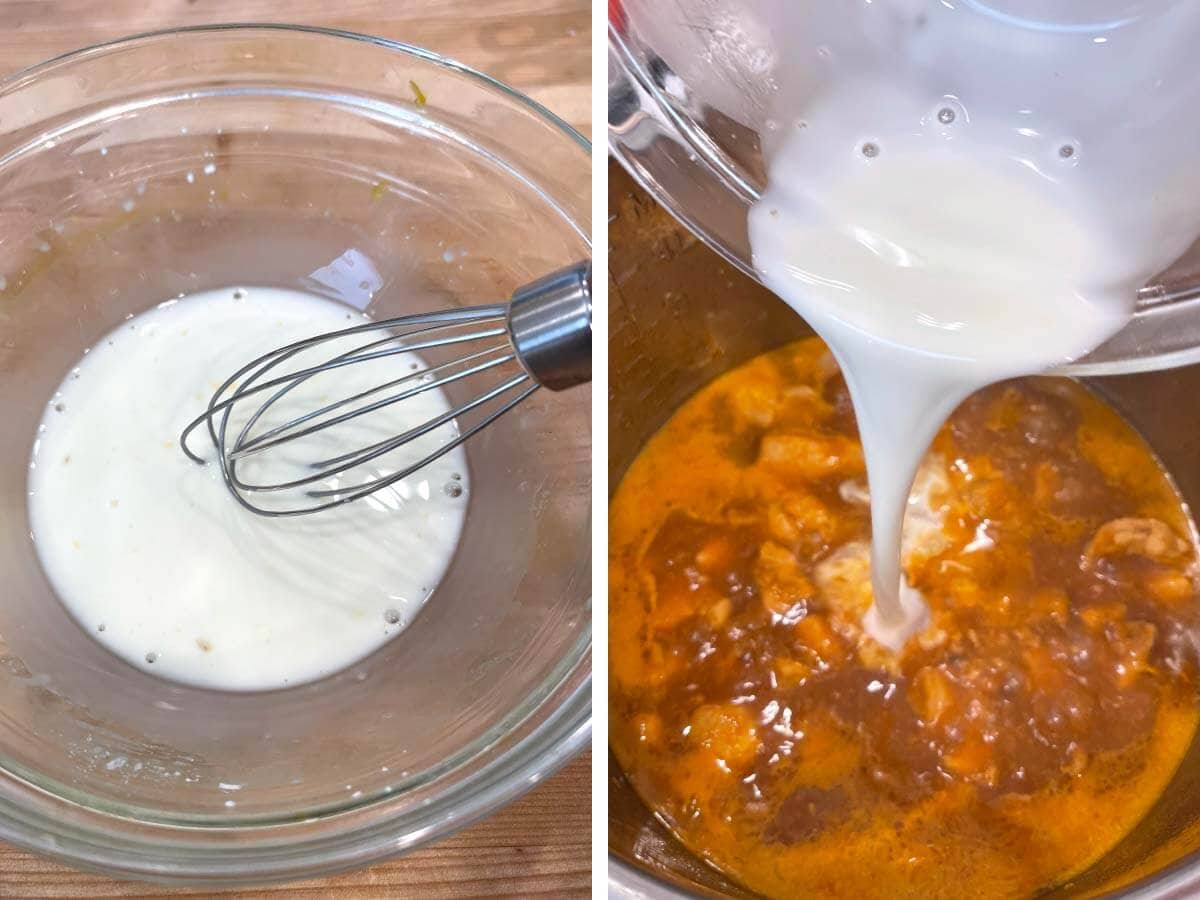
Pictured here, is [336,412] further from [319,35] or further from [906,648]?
[906,648]

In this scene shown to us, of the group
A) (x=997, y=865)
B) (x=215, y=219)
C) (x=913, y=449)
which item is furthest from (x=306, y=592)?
(x=997, y=865)

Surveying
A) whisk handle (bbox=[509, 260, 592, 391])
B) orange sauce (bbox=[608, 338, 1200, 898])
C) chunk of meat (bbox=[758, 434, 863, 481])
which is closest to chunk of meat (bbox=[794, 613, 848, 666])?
orange sauce (bbox=[608, 338, 1200, 898])

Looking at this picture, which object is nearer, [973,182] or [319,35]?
[973,182]

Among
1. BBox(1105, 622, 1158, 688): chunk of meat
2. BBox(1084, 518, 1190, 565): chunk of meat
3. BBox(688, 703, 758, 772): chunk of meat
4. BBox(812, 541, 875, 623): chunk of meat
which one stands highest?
BBox(1084, 518, 1190, 565): chunk of meat

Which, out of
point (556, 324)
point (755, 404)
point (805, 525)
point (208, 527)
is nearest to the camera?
point (556, 324)

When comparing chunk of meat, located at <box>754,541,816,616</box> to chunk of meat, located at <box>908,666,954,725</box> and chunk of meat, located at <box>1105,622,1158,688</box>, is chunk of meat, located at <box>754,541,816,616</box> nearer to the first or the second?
chunk of meat, located at <box>908,666,954,725</box>

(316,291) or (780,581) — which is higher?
(316,291)

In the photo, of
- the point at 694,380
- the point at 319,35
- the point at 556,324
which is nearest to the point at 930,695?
the point at 694,380

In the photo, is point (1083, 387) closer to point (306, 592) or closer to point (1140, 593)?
point (1140, 593)
